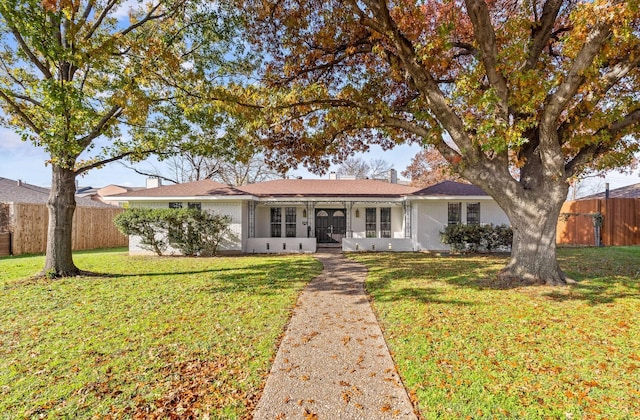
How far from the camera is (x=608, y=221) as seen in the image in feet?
51.4

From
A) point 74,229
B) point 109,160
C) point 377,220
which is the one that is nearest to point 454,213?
point 377,220

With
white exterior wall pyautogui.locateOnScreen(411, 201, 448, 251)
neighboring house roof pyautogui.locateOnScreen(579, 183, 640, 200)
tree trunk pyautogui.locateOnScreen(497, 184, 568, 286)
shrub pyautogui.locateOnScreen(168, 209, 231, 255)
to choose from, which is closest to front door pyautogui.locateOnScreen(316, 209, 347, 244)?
white exterior wall pyautogui.locateOnScreen(411, 201, 448, 251)

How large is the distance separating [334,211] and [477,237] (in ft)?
23.8

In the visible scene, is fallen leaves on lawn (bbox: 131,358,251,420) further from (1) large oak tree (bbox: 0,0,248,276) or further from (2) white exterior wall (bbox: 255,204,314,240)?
(2) white exterior wall (bbox: 255,204,314,240)

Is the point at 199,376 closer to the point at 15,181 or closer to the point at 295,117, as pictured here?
the point at 295,117

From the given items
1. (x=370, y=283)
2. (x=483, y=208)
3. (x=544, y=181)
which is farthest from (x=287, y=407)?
(x=483, y=208)

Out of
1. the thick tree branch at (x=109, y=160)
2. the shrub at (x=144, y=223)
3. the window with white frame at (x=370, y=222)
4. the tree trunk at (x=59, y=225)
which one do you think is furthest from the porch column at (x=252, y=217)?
the tree trunk at (x=59, y=225)

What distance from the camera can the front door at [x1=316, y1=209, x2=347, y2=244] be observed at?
57.1ft

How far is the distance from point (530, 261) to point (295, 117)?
681 centimetres

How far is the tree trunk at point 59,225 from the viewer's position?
830 cm

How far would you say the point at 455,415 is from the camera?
2.67m

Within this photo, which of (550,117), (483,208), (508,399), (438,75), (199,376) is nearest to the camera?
(508,399)

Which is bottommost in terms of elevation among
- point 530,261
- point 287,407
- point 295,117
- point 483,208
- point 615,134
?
point 287,407

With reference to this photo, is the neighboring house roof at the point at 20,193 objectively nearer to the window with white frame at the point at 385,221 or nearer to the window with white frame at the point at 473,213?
the window with white frame at the point at 385,221
